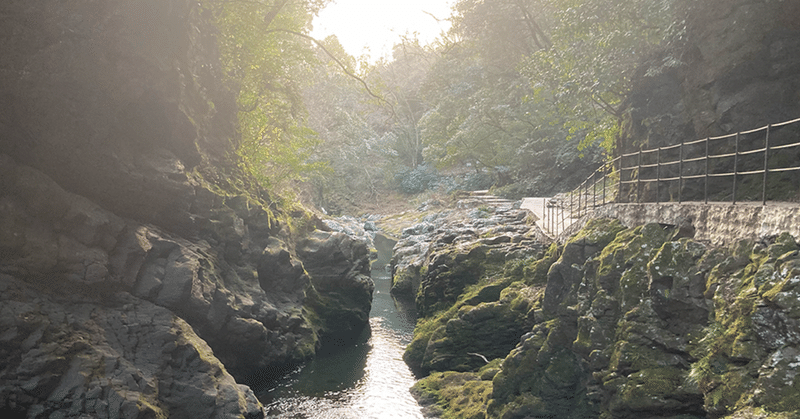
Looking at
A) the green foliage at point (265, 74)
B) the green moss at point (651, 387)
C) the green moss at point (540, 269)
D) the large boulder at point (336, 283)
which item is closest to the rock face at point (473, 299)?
the green moss at point (540, 269)

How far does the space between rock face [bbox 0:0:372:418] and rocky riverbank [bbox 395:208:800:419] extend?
581 cm

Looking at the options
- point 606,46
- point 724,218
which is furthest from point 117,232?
point 606,46

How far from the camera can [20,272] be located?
9.84 metres

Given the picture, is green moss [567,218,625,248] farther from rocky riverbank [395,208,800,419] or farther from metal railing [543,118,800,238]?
metal railing [543,118,800,238]

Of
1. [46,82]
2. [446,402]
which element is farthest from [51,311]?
[446,402]

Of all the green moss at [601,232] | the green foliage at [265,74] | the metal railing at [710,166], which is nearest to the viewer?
the metal railing at [710,166]

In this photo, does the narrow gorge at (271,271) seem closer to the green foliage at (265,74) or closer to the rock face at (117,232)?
the rock face at (117,232)

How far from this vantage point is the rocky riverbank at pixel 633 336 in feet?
21.1

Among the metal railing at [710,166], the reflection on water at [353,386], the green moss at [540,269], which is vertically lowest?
the reflection on water at [353,386]

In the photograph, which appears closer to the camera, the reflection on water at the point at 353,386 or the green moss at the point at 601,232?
the green moss at the point at 601,232

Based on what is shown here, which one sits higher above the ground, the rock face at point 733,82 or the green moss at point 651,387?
the rock face at point 733,82

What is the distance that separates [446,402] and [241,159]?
1090cm

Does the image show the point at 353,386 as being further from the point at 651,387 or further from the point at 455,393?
the point at 651,387

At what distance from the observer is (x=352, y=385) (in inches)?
599
